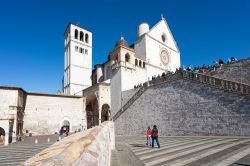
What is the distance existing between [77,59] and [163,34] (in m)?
20.4

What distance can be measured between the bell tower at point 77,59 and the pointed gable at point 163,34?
1797 centimetres

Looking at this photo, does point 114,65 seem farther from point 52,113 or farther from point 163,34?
point 163,34

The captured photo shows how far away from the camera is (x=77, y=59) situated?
47719 mm

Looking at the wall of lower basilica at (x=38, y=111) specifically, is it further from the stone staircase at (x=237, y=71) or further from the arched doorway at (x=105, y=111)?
the stone staircase at (x=237, y=71)

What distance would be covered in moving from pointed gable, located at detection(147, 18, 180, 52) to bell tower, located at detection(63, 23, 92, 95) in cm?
1797

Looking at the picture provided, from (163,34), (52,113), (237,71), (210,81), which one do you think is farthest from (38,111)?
(163,34)

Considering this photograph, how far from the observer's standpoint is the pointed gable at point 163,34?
39797 mm

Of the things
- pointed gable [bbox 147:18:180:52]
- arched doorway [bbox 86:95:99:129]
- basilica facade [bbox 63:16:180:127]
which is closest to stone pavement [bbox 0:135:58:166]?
basilica facade [bbox 63:16:180:127]

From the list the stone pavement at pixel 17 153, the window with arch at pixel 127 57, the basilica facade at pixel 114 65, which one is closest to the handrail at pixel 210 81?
the basilica facade at pixel 114 65

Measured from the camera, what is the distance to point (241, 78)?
758 inches

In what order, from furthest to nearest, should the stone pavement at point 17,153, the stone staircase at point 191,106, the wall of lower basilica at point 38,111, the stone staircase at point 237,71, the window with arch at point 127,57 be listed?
1. the window with arch at point 127,57
2. the wall of lower basilica at point 38,111
3. the stone staircase at point 237,71
4. the stone staircase at point 191,106
5. the stone pavement at point 17,153

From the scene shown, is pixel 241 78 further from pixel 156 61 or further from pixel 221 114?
pixel 156 61

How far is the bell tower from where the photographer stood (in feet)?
153

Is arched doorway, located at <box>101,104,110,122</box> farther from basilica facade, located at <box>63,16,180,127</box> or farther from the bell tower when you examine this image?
the bell tower
